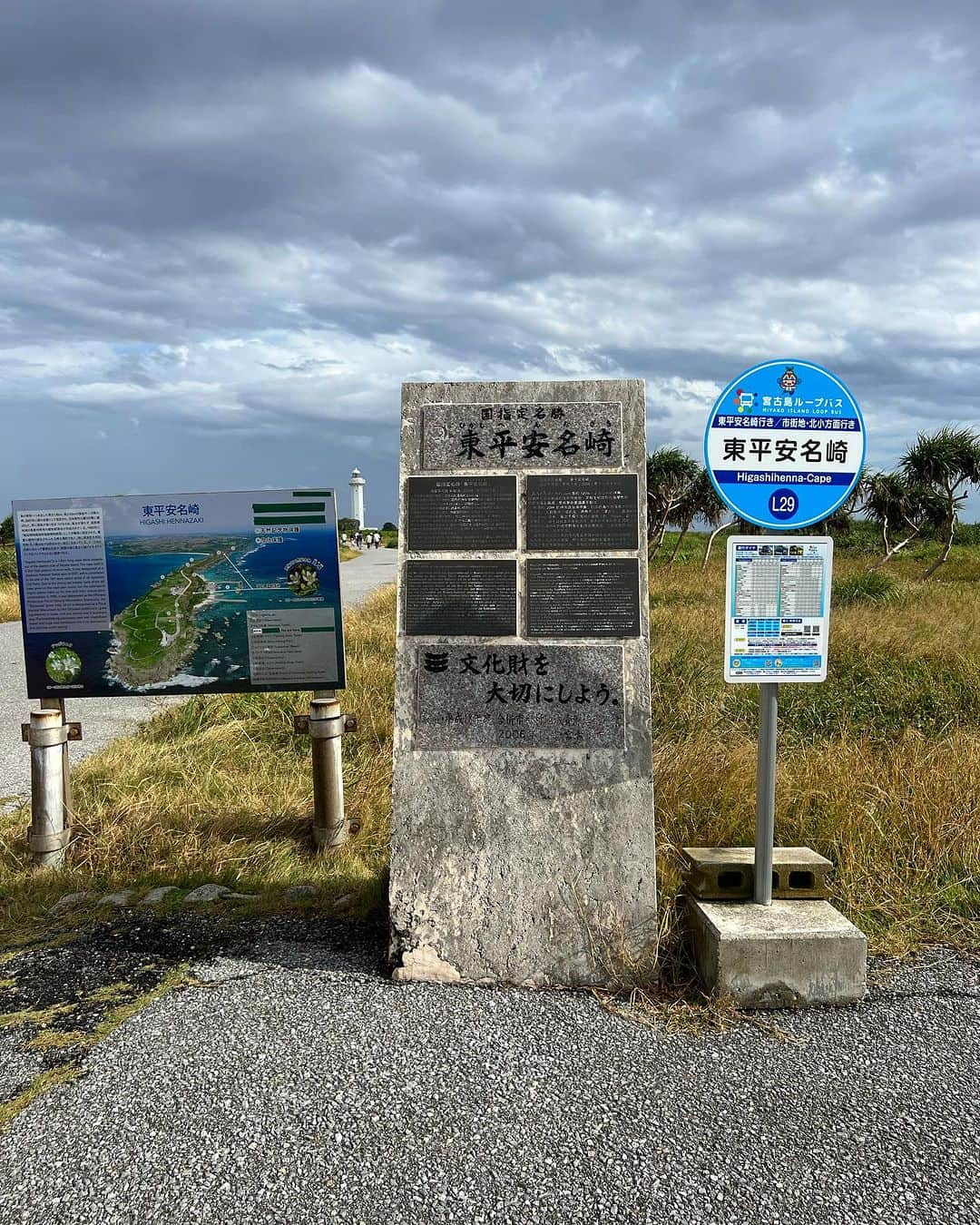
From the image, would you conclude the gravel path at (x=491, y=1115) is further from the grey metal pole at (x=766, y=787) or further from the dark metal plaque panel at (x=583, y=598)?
the dark metal plaque panel at (x=583, y=598)

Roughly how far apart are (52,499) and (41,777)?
1.49 meters

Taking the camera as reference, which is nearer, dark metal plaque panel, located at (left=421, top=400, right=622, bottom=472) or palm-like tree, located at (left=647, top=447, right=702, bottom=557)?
dark metal plaque panel, located at (left=421, top=400, right=622, bottom=472)

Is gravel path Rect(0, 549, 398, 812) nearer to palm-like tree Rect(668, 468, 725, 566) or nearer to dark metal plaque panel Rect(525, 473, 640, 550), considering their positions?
dark metal plaque panel Rect(525, 473, 640, 550)

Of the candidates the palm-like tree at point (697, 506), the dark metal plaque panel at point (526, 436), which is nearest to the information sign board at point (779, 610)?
the dark metal plaque panel at point (526, 436)

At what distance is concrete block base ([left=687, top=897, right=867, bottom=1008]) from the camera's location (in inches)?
129

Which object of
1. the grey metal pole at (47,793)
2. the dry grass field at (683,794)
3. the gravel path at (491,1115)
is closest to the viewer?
the gravel path at (491,1115)

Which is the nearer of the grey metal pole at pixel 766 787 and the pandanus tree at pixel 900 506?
the grey metal pole at pixel 766 787

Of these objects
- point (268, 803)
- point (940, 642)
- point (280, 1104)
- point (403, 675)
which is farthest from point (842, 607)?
point (280, 1104)

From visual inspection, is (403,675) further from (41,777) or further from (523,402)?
(41,777)

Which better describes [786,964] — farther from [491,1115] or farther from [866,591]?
[866,591]

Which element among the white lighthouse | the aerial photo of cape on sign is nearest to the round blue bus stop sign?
the aerial photo of cape on sign

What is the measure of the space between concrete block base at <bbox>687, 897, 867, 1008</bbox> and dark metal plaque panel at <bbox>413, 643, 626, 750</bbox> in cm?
84

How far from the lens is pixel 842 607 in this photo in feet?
44.5

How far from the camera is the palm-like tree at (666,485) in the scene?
1140 inches
